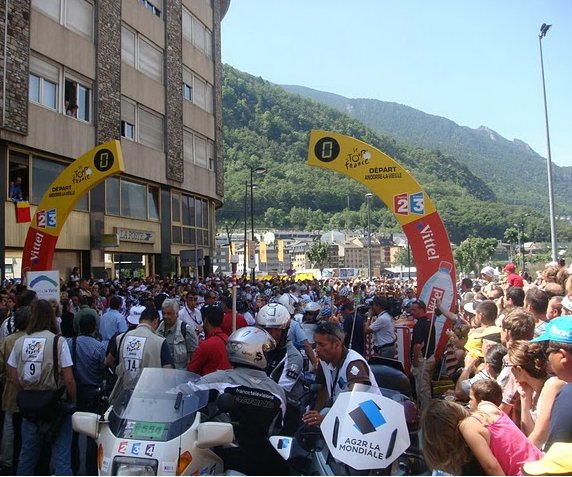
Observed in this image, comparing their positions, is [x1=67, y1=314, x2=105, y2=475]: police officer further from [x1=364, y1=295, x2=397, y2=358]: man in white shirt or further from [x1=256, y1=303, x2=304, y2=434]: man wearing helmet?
[x1=364, y1=295, x2=397, y2=358]: man in white shirt

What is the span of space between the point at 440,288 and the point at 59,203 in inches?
395

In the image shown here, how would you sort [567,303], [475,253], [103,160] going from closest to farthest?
[567,303], [103,160], [475,253]

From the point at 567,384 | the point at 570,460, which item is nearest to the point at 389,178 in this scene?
the point at 567,384

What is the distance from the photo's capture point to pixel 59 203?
595 inches

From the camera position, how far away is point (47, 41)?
69.9 feet

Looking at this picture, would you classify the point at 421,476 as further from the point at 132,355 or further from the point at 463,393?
the point at 132,355

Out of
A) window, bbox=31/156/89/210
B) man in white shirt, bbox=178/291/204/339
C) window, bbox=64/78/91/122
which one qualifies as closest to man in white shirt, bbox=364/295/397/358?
man in white shirt, bbox=178/291/204/339

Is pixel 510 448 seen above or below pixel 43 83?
below

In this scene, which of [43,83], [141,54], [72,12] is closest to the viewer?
[43,83]

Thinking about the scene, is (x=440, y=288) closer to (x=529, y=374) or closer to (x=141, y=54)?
(x=529, y=374)

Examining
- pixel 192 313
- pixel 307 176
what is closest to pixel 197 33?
pixel 192 313

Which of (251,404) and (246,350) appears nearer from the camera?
(251,404)

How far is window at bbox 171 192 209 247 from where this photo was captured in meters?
31.1

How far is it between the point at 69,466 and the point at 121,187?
69.9 ft
